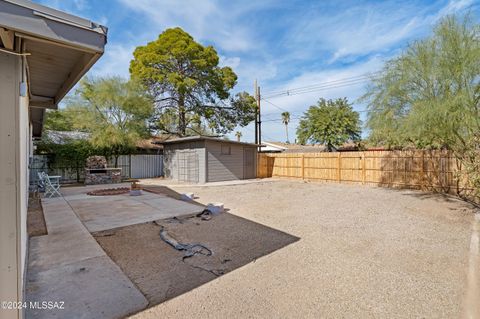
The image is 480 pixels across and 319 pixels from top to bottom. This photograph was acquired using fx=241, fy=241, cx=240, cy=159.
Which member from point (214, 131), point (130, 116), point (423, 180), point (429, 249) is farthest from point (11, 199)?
point (214, 131)

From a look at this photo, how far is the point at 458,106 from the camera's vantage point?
20.0ft

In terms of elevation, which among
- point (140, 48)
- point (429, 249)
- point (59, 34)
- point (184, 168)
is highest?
point (140, 48)

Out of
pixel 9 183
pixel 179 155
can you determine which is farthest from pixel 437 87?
pixel 179 155

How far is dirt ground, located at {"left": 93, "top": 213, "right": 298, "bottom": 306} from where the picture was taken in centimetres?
275

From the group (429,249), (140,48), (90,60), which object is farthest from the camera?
(140,48)

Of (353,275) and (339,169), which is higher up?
(339,169)

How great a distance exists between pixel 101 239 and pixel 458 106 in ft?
28.0

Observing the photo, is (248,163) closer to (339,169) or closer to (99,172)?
(339,169)

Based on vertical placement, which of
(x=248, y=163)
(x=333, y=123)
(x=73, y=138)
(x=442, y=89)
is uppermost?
(x=333, y=123)

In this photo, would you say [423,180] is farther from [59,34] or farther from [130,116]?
[130,116]

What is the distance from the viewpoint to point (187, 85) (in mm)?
16375

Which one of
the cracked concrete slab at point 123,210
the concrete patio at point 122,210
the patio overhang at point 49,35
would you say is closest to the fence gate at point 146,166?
the concrete patio at point 122,210

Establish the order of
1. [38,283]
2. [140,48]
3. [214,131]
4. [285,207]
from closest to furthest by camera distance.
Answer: [38,283] → [285,207] → [140,48] → [214,131]

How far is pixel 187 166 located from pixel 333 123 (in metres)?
12.4
